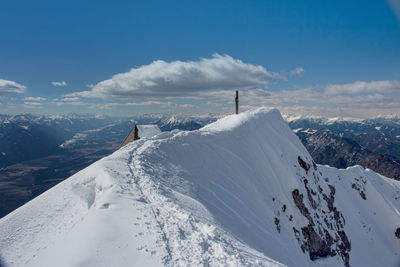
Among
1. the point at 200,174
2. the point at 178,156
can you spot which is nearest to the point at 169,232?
the point at 200,174

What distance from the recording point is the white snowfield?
774 centimetres

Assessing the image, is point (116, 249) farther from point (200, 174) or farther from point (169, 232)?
point (200, 174)

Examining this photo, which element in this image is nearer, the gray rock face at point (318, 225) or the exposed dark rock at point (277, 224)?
the exposed dark rock at point (277, 224)

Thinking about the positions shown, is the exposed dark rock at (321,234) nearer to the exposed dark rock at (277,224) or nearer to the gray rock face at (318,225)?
the gray rock face at (318,225)

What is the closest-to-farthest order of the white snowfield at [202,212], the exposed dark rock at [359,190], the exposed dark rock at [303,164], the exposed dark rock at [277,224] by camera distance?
1. the white snowfield at [202,212]
2. the exposed dark rock at [277,224]
3. the exposed dark rock at [303,164]
4. the exposed dark rock at [359,190]

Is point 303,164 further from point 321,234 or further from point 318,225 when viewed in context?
point 321,234

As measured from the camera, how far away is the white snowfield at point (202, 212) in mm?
7743

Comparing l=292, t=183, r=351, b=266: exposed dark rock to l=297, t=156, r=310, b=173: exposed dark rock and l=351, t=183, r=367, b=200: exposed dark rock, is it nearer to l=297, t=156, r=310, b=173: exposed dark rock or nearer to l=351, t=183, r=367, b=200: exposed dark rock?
l=297, t=156, r=310, b=173: exposed dark rock

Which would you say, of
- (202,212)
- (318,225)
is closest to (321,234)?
(318,225)

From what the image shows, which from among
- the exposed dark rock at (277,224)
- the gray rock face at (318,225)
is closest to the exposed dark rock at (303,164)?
the gray rock face at (318,225)

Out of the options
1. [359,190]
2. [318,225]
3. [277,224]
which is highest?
[277,224]

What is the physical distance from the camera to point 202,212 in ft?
40.4

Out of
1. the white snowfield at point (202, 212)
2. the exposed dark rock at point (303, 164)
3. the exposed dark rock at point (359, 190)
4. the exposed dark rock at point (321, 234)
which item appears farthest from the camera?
the exposed dark rock at point (359, 190)

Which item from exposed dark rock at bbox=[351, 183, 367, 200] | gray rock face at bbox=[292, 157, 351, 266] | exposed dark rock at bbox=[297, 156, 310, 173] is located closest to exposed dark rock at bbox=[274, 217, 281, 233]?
gray rock face at bbox=[292, 157, 351, 266]
